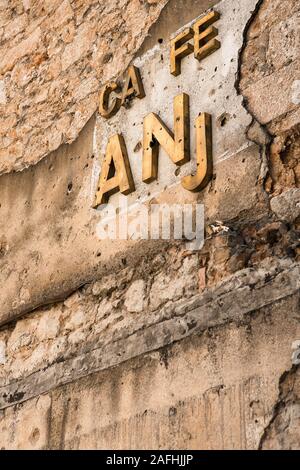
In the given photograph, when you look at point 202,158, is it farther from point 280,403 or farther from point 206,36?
point 280,403

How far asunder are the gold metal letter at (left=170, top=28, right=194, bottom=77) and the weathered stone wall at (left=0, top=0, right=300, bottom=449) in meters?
0.10

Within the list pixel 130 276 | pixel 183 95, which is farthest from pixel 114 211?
pixel 183 95

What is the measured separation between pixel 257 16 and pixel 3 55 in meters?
2.33

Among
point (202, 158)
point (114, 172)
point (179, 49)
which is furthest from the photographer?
point (114, 172)

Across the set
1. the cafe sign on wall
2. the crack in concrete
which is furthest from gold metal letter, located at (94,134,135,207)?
the crack in concrete

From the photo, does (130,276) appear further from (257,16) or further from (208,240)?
(257,16)

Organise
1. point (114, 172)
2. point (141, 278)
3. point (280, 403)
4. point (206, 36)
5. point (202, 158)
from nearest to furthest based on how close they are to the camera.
Answer: point (280, 403) < point (202, 158) < point (141, 278) < point (206, 36) < point (114, 172)

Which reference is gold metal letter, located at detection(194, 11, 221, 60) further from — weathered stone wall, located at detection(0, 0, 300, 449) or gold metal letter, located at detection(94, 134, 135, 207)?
gold metal letter, located at detection(94, 134, 135, 207)

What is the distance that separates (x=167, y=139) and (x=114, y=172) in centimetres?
42

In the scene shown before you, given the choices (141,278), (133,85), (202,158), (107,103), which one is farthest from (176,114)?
(141,278)

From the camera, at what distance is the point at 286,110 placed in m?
3.38

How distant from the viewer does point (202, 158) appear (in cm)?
367

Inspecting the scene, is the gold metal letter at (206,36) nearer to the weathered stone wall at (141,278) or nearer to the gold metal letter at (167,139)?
the weathered stone wall at (141,278)

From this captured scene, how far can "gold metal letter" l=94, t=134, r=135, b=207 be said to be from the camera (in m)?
4.06
